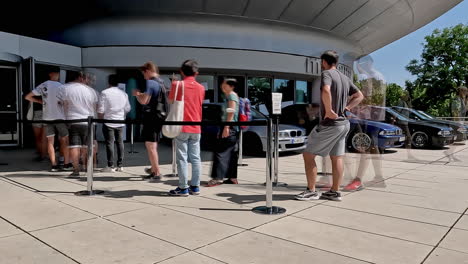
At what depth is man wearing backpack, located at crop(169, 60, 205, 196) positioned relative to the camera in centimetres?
491

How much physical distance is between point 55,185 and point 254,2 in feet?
37.7

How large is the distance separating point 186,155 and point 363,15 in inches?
592

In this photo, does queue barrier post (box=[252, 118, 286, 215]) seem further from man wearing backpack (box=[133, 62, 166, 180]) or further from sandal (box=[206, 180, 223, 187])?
man wearing backpack (box=[133, 62, 166, 180])

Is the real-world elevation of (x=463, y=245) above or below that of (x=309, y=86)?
below

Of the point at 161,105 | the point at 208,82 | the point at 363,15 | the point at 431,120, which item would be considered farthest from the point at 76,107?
the point at 363,15

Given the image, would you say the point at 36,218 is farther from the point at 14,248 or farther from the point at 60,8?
the point at 60,8

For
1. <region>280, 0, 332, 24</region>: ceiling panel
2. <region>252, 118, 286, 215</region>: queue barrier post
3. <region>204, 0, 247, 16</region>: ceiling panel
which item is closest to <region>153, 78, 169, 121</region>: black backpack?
<region>252, 118, 286, 215</region>: queue barrier post

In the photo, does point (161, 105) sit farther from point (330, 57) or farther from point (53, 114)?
point (330, 57)

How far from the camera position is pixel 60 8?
14516 millimetres

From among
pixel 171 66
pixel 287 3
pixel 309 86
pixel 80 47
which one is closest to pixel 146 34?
pixel 171 66

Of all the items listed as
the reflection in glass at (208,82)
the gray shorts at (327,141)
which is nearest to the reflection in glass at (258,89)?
the reflection in glass at (208,82)

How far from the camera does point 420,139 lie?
490 inches

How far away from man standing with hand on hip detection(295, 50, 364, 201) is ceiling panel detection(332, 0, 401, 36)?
44.3 feet

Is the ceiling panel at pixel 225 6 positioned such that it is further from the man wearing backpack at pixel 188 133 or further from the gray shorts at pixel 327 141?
the gray shorts at pixel 327 141
